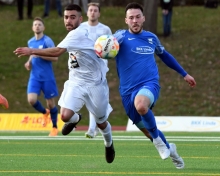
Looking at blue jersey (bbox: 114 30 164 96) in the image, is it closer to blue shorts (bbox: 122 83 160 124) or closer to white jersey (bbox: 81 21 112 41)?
blue shorts (bbox: 122 83 160 124)

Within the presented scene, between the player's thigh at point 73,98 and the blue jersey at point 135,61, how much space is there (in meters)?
1.02

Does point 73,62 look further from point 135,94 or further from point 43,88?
point 43,88

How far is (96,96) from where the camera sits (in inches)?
450

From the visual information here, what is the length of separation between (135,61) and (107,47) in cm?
47

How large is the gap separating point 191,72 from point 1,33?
337 inches

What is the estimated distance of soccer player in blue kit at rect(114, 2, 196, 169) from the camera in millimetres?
10094

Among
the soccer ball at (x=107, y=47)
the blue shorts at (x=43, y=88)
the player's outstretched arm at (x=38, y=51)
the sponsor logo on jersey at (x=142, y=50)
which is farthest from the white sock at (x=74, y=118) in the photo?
the blue shorts at (x=43, y=88)

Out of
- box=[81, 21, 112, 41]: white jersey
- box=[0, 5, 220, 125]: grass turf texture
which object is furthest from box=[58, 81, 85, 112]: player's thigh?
box=[0, 5, 220, 125]: grass turf texture

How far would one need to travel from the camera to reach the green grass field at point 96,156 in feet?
32.6

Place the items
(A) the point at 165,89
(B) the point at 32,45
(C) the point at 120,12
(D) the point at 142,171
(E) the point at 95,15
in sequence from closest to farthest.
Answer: (D) the point at 142,171 → (E) the point at 95,15 → (B) the point at 32,45 → (A) the point at 165,89 → (C) the point at 120,12

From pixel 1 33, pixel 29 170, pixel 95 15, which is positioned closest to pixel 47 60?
pixel 95 15

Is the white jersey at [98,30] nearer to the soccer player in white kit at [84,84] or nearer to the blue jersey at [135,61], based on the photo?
the soccer player in white kit at [84,84]

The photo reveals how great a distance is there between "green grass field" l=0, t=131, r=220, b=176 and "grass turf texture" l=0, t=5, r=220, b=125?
6.44 meters

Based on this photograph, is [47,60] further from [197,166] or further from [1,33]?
[1,33]
